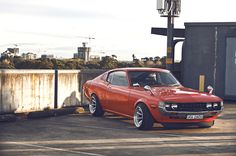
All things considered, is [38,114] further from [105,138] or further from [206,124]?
[206,124]

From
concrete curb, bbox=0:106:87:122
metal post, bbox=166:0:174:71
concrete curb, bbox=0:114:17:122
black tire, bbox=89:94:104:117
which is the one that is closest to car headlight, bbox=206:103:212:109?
black tire, bbox=89:94:104:117

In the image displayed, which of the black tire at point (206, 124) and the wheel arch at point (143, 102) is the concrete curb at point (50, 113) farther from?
the black tire at point (206, 124)

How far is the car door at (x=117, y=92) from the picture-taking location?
10594 millimetres

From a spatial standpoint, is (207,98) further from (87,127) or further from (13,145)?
(13,145)

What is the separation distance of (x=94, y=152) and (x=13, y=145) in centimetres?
168

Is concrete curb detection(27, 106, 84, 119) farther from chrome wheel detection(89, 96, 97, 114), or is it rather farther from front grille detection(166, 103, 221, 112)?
front grille detection(166, 103, 221, 112)

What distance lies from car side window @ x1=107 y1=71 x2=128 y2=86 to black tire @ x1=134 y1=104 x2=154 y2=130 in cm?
115

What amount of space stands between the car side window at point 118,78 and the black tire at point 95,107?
804 millimetres

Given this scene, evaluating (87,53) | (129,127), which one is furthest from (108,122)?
(87,53)

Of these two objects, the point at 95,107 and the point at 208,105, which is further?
the point at 95,107

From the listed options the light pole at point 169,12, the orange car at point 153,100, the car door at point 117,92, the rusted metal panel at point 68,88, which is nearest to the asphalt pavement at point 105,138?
the orange car at point 153,100

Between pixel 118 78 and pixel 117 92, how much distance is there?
19.7 inches

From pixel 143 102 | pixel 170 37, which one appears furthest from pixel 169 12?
pixel 143 102

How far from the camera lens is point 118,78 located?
1122 centimetres
